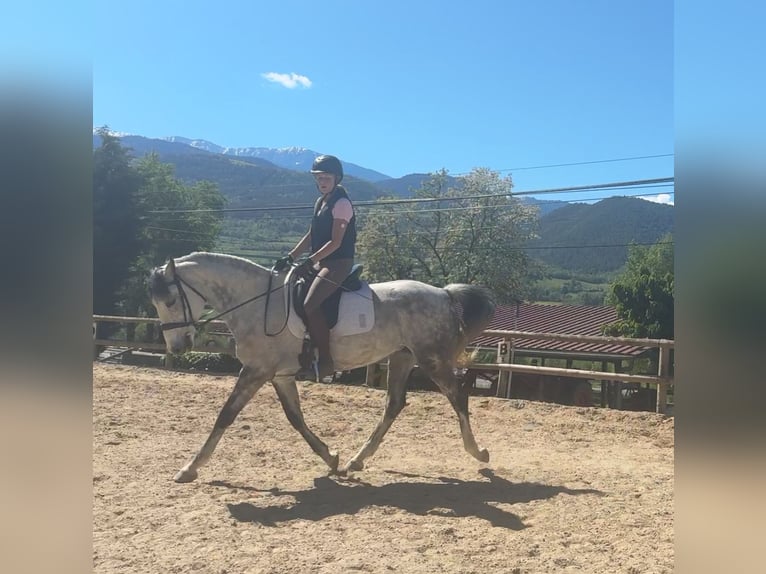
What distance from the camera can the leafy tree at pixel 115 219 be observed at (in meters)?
23.2

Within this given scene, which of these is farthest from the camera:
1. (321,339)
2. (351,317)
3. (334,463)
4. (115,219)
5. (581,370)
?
(115,219)

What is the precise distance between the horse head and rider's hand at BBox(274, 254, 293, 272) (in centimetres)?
75

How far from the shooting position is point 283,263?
4.86m

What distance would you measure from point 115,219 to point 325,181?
2189 cm

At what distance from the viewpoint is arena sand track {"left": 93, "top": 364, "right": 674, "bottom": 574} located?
3.12 m

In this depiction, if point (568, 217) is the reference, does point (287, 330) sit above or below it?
below

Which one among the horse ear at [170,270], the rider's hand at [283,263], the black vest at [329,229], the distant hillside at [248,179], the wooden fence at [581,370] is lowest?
the wooden fence at [581,370]

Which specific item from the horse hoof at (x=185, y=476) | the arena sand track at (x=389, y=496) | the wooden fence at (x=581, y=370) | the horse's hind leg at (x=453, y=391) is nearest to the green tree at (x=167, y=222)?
the wooden fence at (x=581, y=370)

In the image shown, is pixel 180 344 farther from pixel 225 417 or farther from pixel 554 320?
pixel 554 320

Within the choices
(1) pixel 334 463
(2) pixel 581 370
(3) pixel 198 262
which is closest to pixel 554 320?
(2) pixel 581 370

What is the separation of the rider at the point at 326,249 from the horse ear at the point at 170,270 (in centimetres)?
81

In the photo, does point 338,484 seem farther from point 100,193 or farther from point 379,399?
point 100,193

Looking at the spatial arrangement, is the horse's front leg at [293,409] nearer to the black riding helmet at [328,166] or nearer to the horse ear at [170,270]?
the horse ear at [170,270]
